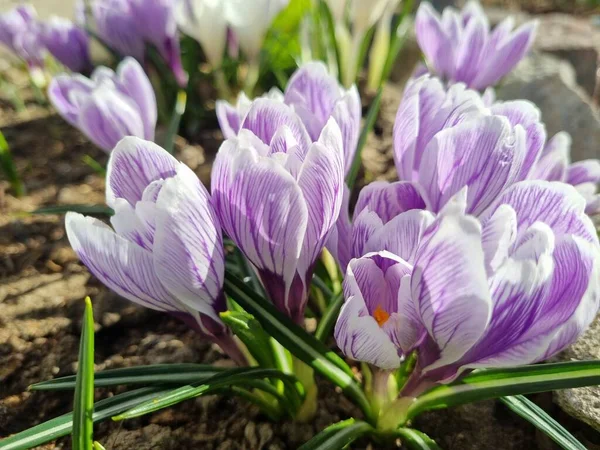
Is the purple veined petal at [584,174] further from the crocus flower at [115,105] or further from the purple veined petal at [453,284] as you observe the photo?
the crocus flower at [115,105]

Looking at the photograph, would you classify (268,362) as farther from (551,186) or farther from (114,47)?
(114,47)

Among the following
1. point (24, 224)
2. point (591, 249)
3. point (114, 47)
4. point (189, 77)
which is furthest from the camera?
point (189, 77)

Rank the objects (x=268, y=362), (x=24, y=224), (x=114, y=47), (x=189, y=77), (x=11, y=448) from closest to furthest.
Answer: (x=11, y=448) < (x=268, y=362) < (x=24, y=224) < (x=114, y=47) < (x=189, y=77)

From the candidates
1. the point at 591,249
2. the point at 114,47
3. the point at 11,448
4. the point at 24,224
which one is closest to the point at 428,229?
the point at 591,249

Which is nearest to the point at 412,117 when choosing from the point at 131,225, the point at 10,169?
the point at 131,225

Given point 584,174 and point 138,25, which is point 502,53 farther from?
point 138,25

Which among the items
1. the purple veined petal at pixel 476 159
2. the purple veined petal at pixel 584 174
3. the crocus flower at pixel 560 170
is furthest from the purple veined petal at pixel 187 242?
the purple veined petal at pixel 584 174

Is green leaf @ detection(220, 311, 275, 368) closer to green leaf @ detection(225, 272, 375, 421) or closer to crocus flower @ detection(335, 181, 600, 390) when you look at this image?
green leaf @ detection(225, 272, 375, 421)
